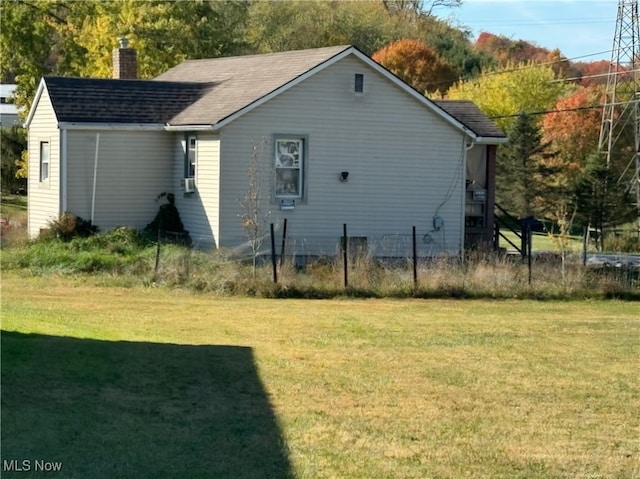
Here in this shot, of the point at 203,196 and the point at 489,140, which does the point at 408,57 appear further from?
the point at 203,196

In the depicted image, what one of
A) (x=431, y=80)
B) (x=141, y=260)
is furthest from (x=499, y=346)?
(x=431, y=80)

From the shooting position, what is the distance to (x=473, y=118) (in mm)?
28578

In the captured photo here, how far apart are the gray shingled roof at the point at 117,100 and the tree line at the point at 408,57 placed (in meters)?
9.71

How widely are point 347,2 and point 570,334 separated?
6153 centimetres

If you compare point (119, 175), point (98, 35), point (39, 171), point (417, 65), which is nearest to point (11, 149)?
point (98, 35)

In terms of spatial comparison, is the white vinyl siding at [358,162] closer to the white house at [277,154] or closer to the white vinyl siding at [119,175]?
the white house at [277,154]

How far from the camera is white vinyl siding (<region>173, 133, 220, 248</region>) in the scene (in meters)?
23.7

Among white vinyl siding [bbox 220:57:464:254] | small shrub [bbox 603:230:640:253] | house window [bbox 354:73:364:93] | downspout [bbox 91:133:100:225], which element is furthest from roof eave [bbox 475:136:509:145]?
small shrub [bbox 603:230:640:253]

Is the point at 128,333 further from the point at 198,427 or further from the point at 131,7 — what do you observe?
the point at 131,7

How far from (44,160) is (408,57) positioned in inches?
1548

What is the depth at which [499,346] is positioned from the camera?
1434cm

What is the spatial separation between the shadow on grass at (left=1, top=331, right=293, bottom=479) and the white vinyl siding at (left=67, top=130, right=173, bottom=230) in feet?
41.9

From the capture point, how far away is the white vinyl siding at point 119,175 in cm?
2464

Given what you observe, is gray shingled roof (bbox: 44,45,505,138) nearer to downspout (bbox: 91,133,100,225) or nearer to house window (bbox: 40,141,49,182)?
downspout (bbox: 91,133,100,225)
